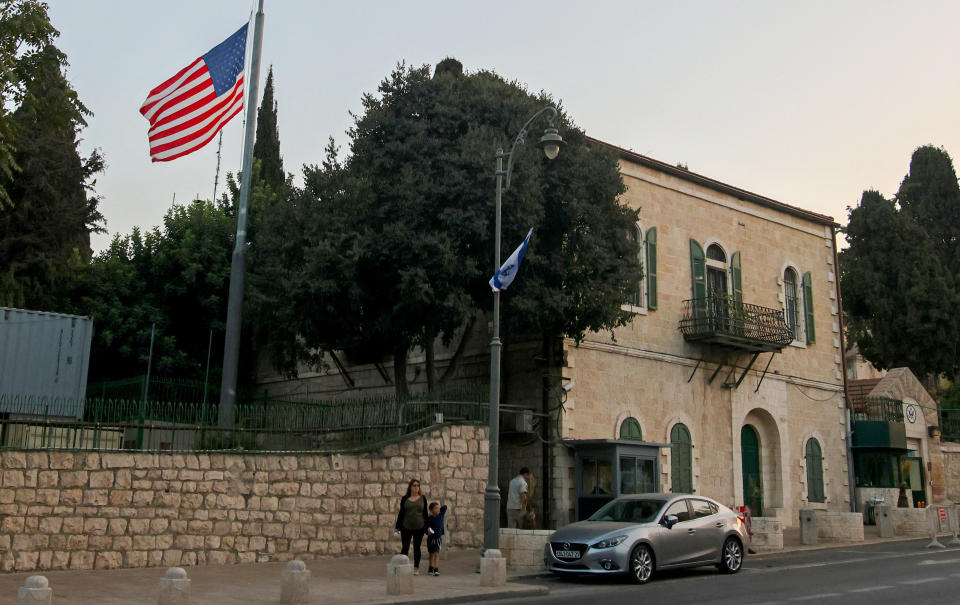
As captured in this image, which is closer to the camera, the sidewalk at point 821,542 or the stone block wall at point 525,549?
the stone block wall at point 525,549

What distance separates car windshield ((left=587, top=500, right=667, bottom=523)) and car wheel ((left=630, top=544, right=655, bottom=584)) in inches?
25.3

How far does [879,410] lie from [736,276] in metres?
8.20

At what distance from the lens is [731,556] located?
51.4 ft

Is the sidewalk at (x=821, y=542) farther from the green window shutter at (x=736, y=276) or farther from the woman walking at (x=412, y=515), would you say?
the woman walking at (x=412, y=515)

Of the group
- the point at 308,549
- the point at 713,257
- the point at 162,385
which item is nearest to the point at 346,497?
the point at 308,549

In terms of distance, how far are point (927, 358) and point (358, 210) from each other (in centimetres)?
3193

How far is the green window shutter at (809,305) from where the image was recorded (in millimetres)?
29422

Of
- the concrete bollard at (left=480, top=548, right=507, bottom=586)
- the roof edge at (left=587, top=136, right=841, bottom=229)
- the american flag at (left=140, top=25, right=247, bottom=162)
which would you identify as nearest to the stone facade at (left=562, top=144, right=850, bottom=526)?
the roof edge at (left=587, top=136, right=841, bottom=229)

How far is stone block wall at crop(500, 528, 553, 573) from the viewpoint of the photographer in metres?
16.0

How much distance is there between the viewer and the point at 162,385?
90.5 feet

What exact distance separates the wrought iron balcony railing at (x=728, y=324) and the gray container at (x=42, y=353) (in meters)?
16.4

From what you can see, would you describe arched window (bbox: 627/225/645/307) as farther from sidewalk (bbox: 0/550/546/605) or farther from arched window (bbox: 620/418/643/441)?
sidewalk (bbox: 0/550/546/605)

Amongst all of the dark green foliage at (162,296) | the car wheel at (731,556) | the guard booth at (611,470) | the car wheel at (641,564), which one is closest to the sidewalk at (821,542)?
the guard booth at (611,470)

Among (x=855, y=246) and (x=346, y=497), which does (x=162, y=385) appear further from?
(x=855, y=246)
